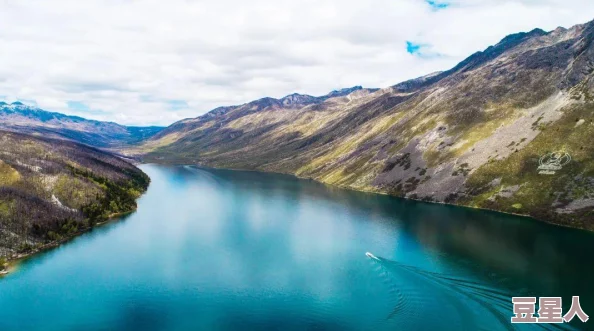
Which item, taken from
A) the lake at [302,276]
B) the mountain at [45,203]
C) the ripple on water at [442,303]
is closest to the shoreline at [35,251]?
the mountain at [45,203]

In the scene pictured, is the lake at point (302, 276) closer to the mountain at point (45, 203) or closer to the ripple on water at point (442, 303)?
the ripple on water at point (442, 303)

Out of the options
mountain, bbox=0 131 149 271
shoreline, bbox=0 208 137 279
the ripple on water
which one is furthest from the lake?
mountain, bbox=0 131 149 271

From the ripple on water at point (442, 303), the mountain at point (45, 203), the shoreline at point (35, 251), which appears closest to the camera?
the ripple on water at point (442, 303)

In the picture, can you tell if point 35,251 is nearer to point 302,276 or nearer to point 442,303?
point 302,276

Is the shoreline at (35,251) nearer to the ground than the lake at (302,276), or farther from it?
nearer to the ground

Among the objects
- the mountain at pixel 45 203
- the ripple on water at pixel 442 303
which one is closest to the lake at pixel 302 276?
the ripple on water at pixel 442 303

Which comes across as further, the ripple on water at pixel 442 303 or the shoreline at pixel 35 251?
the shoreline at pixel 35 251

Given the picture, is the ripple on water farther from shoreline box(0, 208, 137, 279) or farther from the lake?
shoreline box(0, 208, 137, 279)

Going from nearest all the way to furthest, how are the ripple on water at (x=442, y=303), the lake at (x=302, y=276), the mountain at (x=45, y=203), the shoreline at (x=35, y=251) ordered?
the ripple on water at (x=442, y=303), the lake at (x=302, y=276), the shoreline at (x=35, y=251), the mountain at (x=45, y=203)

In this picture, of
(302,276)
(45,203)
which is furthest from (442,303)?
(45,203)
